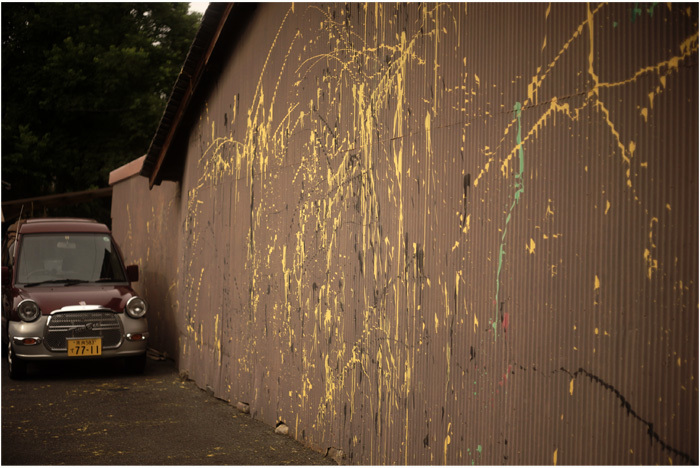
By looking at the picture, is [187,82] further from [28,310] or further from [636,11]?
[636,11]

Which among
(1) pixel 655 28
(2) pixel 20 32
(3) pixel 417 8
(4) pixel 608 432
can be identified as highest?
(2) pixel 20 32

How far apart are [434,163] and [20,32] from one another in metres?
29.6

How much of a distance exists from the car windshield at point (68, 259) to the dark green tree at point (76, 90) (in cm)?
1836

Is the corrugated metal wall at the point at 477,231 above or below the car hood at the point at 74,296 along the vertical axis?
above

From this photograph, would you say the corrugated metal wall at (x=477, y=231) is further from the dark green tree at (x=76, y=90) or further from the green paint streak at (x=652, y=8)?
the dark green tree at (x=76, y=90)

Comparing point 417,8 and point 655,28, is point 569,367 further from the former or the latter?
point 417,8

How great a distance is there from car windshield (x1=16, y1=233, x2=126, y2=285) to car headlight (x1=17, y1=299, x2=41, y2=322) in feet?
2.88

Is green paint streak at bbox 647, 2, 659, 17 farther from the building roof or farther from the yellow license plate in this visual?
the yellow license plate

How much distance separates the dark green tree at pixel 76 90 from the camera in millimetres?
29422

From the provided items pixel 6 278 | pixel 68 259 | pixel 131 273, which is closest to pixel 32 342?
pixel 6 278

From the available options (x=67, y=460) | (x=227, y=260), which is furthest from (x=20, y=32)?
(x=67, y=460)

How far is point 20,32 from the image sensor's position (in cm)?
3045

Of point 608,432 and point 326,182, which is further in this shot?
point 326,182

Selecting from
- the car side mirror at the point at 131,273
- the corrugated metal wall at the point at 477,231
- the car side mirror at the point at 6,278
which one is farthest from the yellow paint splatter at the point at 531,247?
the car side mirror at the point at 6,278
